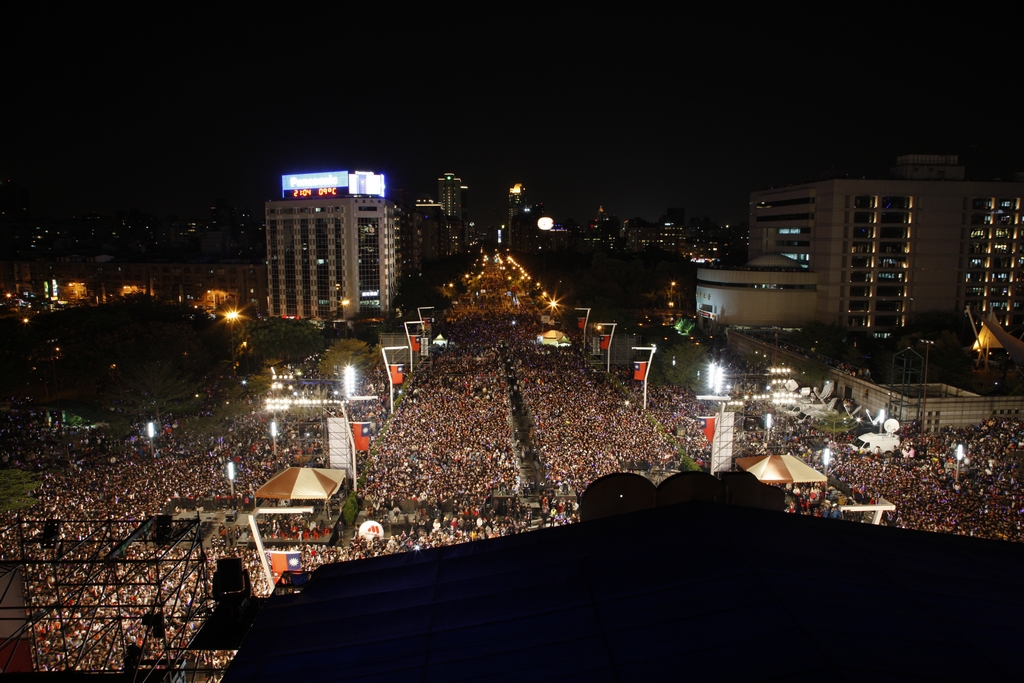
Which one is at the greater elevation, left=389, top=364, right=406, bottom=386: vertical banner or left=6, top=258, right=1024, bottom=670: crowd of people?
left=389, top=364, right=406, bottom=386: vertical banner

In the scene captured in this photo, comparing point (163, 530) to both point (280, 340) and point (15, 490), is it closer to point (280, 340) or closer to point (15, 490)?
point (15, 490)

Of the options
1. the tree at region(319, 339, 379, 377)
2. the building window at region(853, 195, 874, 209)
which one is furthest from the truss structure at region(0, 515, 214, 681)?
the building window at region(853, 195, 874, 209)

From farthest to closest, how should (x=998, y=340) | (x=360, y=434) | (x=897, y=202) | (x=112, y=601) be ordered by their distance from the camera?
(x=897, y=202) → (x=998, y=340) → (x=360, y=434) → (x=112, y=601)

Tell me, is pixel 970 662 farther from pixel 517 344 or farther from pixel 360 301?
pixel 360 301

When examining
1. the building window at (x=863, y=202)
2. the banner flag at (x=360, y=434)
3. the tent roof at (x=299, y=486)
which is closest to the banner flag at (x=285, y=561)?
the tent roof at (x=299, y=486)

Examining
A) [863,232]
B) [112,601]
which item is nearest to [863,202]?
[863,232]

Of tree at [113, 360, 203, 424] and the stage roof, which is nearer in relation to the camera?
the stage roof

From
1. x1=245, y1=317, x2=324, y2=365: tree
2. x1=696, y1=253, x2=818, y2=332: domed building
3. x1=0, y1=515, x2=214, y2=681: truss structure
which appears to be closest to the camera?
x1=0, y1=515, x2=214, y2=681: truss structure

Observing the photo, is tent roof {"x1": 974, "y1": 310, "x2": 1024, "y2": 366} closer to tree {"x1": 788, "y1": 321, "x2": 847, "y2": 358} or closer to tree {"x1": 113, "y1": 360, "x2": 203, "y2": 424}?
tree {"x1": 788, "y1": 321, "x2": 847, "y2": 358}
